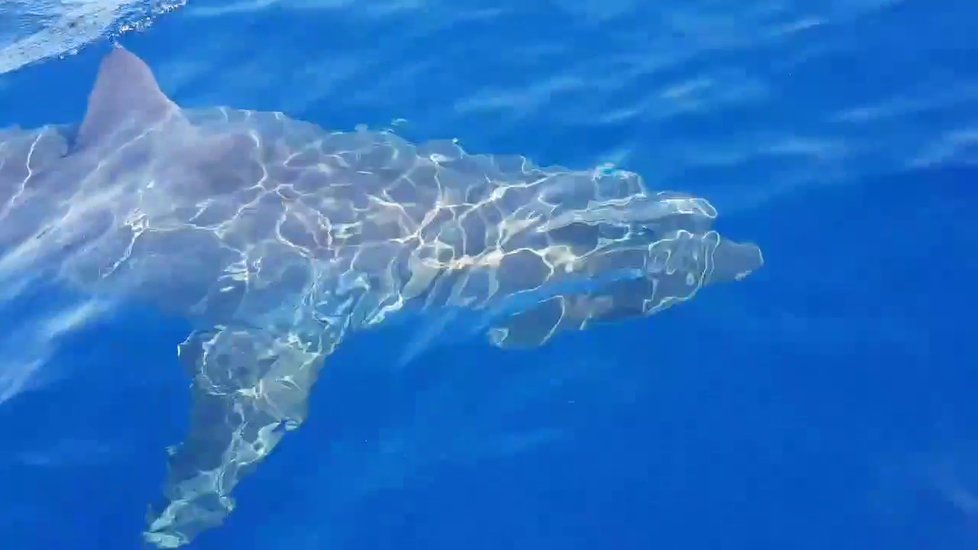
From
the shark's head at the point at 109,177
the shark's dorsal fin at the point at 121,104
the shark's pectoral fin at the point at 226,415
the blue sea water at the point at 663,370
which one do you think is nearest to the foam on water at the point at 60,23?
the blue sea water at the point at 663,370

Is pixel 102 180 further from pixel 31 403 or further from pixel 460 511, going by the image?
pixel 460 511

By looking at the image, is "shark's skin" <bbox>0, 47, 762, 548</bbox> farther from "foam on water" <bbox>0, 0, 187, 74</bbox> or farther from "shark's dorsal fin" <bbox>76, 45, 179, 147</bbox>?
"foam on water" <bbox>0, 0, 187, 74</bbox>

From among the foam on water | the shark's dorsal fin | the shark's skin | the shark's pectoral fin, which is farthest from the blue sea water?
the shark's dorsal fin

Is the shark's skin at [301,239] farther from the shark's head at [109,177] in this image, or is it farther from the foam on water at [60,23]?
the foam on water at [60,23]

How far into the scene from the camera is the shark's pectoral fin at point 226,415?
26.2 feet

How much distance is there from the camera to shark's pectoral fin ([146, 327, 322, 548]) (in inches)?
314

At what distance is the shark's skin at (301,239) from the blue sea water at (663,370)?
0.92ft

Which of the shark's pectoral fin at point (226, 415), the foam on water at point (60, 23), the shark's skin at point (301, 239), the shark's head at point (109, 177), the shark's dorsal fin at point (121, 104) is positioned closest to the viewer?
the shark's pectoral fin at point (226, 415)

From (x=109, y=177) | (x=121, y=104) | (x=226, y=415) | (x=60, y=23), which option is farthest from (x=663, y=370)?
(x=60, y=23)

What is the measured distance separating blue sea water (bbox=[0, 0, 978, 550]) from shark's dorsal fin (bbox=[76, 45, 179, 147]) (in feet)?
5.62

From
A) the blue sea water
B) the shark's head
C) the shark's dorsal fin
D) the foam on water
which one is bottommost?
the blue sea water

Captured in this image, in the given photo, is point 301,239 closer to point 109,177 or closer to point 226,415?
point 226,415

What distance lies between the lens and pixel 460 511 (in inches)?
319

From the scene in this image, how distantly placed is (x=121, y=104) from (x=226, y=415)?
374 centimetres
